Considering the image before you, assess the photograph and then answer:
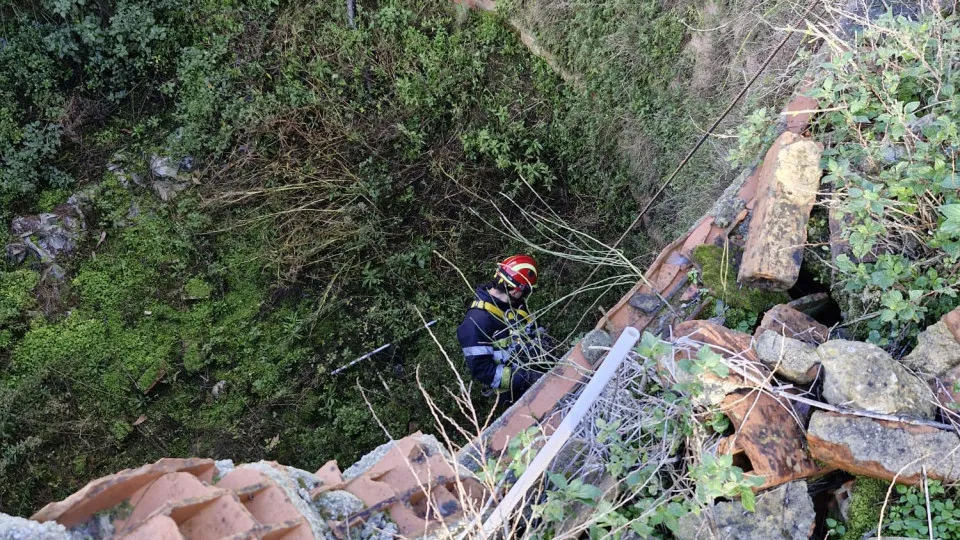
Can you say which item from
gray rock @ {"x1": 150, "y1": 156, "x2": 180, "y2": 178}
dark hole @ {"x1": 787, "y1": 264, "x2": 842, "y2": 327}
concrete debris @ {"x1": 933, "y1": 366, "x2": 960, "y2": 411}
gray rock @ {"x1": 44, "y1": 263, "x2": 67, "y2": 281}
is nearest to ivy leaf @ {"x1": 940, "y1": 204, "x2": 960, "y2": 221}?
concrete debris @ {"x1": 933, "y1": 366, "x2": 960, "y2": 411}

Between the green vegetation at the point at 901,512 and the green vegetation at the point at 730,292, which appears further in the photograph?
the green vegetation at the point at 730,292

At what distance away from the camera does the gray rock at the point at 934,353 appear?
9.43 ft

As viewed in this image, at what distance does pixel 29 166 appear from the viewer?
6688 millimetres

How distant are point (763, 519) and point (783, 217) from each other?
1.62 meters

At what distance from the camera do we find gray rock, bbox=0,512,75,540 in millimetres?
2209

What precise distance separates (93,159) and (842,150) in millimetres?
7015

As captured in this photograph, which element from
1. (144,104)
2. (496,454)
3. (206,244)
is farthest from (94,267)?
(496,454)

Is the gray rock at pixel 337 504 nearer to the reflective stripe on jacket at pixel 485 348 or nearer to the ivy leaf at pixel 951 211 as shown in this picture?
the reflective stripe on jacket at pixel 485 348

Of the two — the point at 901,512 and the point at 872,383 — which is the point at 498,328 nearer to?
the point at 872,383

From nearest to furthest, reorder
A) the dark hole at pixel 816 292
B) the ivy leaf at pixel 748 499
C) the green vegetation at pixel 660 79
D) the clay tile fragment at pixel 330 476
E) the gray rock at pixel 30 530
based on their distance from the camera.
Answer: the gray rock at pixel 30 530 → the ivy leaf at pixel 748 499 → the clay tile fragment at pixel 330 476 → the dark hole at pixel 816 292 → the green vegetation at pixel 660 79

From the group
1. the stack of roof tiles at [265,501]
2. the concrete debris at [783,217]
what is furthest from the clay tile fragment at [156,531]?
the concrete debris at [783,217]

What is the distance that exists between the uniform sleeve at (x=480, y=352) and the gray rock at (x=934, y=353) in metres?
2.83

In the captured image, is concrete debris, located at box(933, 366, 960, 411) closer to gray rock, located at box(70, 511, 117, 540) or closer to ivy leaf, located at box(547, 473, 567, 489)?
ivy leaf, located at box(547, 473, 567, 489)

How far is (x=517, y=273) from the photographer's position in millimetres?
5180
